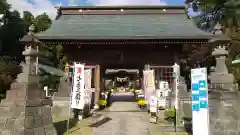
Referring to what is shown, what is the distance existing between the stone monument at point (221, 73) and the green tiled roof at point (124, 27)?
18.1 feet

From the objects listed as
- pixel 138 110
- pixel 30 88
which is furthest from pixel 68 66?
pixel 30 88

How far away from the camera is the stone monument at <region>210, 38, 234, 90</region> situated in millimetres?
7336

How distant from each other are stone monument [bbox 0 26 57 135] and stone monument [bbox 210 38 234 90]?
5.55m

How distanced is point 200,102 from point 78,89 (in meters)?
5.10

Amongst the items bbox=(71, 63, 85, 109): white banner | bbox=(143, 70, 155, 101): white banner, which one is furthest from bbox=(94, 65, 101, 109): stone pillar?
bbox=(71, 63, 85, 109): white banner

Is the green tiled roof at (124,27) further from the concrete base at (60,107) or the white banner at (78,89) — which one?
the white banner at (78,89)

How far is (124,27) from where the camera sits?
15312mm

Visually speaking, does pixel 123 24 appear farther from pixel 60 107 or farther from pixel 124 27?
pixel 60 107

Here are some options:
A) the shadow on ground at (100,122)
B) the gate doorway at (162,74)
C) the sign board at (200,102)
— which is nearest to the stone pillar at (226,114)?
the sign board at (200,102)

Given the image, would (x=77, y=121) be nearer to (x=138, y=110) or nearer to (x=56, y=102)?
(x=56, y=102)

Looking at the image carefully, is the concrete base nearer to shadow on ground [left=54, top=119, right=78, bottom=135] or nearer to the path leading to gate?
shadow on ground [left=54, top=119, right=78, bottom=135]

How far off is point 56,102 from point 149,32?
22.1 ft

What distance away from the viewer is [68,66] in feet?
46.1

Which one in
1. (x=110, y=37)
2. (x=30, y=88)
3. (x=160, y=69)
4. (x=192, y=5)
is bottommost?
(x=30, y=88)
